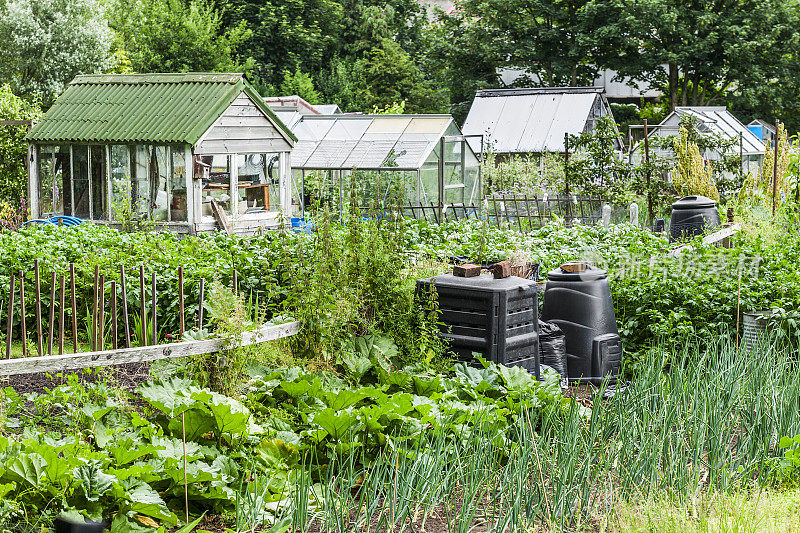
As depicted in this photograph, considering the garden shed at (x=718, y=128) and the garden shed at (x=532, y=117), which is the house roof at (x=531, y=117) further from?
the garden shed at (x=718, y=128)

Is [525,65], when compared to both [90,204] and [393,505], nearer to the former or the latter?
[90,204]

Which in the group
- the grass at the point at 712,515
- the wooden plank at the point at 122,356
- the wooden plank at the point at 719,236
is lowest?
the grass at the point at 712,515

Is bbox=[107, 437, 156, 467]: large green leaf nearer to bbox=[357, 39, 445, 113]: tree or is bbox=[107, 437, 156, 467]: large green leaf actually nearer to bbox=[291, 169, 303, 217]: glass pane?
bbox=[291, 169, 303, 217]: glass pane

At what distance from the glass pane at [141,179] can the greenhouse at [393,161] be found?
141 inches

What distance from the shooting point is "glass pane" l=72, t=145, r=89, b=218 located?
16.5m

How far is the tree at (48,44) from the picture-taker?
24406 mm

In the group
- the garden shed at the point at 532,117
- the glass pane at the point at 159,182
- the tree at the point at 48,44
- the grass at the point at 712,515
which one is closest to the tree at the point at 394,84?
the garden shed at the point at 532,117

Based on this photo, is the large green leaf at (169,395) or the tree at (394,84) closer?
the large green leaf at (169,395)

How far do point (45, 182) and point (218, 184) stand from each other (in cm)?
335

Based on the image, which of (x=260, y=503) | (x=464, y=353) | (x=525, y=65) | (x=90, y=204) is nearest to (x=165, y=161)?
(x=90, y=204)

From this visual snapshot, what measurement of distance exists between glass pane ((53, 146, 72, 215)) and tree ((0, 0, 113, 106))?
27.7 feet

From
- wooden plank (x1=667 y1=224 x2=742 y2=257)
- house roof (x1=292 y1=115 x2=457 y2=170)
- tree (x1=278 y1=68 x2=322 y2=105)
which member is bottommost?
wooden plank (x1=667 y1=224 x2=742 y2=257)

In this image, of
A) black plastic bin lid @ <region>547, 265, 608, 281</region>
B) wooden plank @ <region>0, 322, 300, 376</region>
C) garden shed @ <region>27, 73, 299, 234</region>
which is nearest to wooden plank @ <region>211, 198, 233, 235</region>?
garden shed @ <region>27, 73, 299, 234</region>

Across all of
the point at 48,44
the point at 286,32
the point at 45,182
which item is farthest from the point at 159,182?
the point at 286,32
